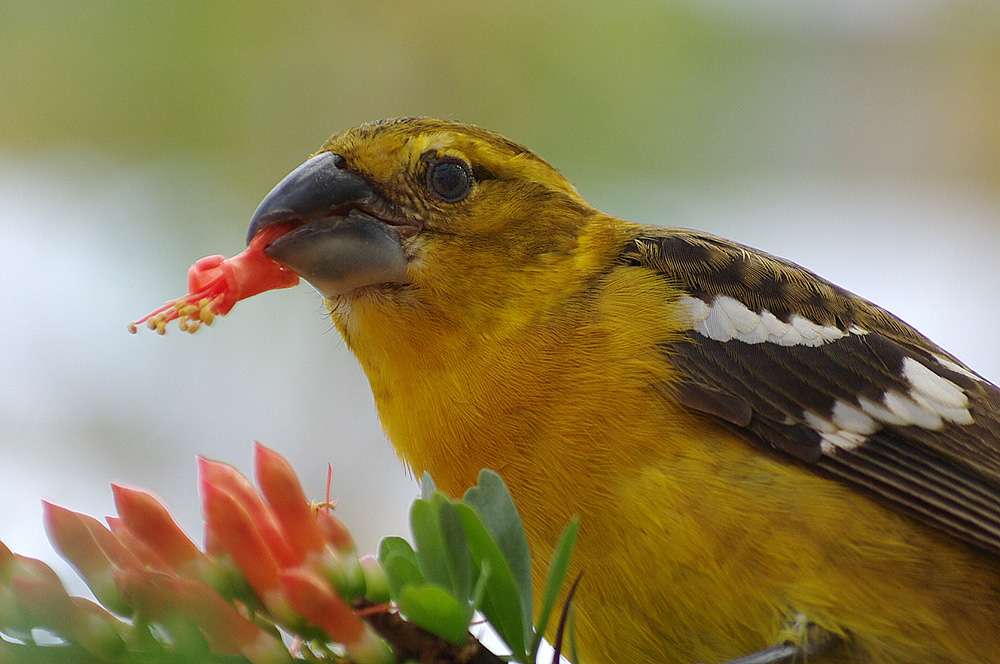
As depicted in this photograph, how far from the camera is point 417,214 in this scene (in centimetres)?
296

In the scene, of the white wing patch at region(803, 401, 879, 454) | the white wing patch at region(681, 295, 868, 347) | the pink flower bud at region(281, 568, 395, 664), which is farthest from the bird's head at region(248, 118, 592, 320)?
the pink flower bud at region(281, 568, 395, 664)

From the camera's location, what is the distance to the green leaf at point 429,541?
53.6 inches

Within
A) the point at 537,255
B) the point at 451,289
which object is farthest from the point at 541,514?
the point at 537,255

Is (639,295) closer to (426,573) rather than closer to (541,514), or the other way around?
(541,514)

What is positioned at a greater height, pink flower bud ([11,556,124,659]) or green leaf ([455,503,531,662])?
green leaf ([455,503,531,662])

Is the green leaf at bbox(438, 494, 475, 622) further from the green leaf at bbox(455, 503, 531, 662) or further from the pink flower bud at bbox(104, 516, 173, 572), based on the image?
the pink flower bud at bbox(104, 516, 173, 572)

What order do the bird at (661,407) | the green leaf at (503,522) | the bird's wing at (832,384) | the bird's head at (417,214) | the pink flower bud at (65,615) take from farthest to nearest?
1. the bird's head at (417,214)
2. the bird's wing at (832,384)
3. the bird at (661,407)
4. the green leaf at (503,522)
5. the pink flower bud at (65,615)

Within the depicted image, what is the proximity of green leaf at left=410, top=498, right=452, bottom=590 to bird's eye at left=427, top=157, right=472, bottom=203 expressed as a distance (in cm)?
177

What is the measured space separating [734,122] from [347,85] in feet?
7.81

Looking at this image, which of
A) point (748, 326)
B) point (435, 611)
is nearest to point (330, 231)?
point (748, 326)

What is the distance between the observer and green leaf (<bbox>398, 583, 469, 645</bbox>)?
123 cm

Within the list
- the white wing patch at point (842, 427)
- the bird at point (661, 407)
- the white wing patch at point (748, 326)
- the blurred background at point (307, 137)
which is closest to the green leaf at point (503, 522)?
the bird at point (661, 407)

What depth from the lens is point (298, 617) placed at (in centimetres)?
129

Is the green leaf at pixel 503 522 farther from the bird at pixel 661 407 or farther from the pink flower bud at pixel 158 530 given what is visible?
the bird at pixel 661 407
